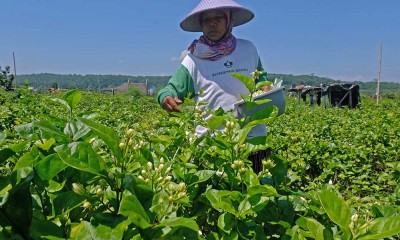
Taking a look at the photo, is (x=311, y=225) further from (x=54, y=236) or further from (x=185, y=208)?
(x=54, y=236)

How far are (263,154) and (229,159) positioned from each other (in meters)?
1.36

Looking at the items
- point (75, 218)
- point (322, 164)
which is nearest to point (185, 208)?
point (75, 218)

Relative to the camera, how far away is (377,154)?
4.28 metres

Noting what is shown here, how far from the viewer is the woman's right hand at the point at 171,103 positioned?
2.05 meters

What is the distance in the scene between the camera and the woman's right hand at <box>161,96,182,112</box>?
2053mm

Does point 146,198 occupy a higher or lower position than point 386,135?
higher

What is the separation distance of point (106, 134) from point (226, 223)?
380mm

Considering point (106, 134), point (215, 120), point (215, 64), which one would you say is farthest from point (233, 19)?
point (106, 134)

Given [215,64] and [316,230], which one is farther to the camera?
[215,64]

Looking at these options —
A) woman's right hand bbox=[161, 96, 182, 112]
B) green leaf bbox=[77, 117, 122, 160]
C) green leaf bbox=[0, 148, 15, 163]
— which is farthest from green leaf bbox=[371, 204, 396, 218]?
woman's right hand bbox=[161, 96, 182, 112]

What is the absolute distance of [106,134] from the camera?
2.62 ft

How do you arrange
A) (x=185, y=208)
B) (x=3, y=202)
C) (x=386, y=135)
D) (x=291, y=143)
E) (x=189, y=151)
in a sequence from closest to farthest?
(x=3, y=202) < (x=185, y=208) < (x=189, y=151) < (x=386, y=135) < (x=291, y=143)

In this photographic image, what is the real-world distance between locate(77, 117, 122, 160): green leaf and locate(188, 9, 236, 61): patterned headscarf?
63.0 inches

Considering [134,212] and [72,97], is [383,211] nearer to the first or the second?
[134,212]
